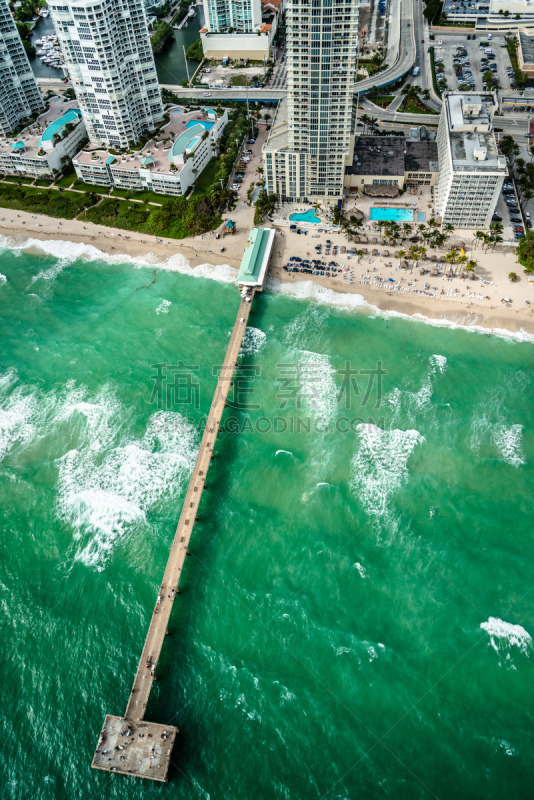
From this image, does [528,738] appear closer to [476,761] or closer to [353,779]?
[476,761]

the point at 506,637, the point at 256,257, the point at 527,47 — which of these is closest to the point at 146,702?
the point at 506,637

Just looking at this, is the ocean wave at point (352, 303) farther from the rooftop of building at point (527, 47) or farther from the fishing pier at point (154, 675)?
the rooftop of building at point (527, 47)

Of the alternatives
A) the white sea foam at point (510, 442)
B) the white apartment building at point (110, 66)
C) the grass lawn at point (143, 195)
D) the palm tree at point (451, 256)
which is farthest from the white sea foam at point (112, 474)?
the white apartment building at point (110, 66)

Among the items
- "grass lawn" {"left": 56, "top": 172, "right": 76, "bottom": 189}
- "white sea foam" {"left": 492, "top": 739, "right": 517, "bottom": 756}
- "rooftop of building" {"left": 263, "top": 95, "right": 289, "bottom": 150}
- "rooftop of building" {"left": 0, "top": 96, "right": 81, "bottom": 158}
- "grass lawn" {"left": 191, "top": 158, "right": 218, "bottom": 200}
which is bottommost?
"white sea foam" {"left": 492, "top": 739, "right": 517, "bottom": 756}

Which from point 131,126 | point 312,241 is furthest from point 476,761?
point 131,126

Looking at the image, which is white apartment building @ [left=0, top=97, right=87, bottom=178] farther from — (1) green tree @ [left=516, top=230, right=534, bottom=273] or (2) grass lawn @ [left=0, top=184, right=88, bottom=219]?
(1) green tree @ [left=516, top=230, right=534, bottom=273]

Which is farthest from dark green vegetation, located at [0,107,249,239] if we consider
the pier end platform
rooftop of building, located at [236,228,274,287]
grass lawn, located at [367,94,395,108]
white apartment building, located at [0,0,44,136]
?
the pier end platform
